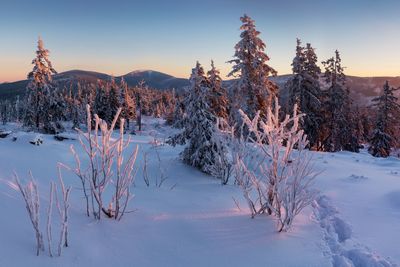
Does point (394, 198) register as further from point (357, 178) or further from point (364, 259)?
point (364, 259)

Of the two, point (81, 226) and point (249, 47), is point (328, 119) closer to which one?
point (249, 47)

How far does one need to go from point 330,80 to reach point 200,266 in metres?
28.5

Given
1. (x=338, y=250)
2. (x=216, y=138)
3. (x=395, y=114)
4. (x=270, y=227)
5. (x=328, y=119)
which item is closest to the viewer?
(x=338, y=250)

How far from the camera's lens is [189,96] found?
1161 centimetres

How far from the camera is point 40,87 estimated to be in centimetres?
2855

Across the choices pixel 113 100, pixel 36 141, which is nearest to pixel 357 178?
pixel 36 141

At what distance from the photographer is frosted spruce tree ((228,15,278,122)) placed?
1911 centimetres

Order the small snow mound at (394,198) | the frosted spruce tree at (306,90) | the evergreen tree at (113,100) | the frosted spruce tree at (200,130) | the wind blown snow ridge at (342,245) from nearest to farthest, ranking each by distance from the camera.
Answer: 1. the wind blown snow ridge at (342,245)
2. the small snow mound at (394,198)
3. the frosted spruce tree at (200,130)
4. the frosted spruce tree at (306,90)
5. the evergreen tree at (113,100)

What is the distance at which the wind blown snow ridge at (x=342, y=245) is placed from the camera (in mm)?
4441

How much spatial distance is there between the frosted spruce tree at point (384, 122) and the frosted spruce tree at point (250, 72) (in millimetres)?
16995

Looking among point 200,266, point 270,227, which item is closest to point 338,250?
point 270,227

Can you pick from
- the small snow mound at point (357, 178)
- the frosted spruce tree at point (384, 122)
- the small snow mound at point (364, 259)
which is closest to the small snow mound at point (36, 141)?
the small snow mound at point (357, 178)

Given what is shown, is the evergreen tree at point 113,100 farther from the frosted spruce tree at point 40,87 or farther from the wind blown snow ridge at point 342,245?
the wind blown snow ridge at point 342,245

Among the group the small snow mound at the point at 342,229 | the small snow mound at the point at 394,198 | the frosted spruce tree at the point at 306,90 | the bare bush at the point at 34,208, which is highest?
the frosted spruce tree at the point at 306,90
